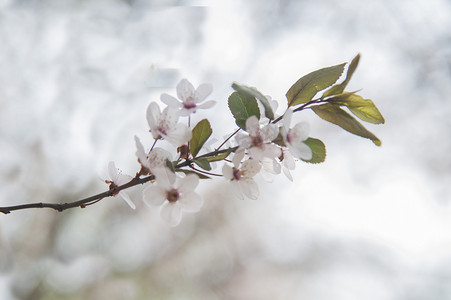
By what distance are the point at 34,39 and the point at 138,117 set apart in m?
0.47

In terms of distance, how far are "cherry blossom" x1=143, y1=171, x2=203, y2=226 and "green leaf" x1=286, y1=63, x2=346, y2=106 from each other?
126 mm

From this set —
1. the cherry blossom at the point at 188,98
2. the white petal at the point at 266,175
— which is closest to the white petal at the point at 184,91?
the cherry blossom at the point at 188,98

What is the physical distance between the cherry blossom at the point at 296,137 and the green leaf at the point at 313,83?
0.04 m

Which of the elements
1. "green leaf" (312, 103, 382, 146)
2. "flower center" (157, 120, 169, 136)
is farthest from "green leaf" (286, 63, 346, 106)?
"flower center" (157, 120, 169, 136)

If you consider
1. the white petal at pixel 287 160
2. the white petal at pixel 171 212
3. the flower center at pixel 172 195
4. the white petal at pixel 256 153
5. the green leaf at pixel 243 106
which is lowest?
the white petal at pixel 171 212

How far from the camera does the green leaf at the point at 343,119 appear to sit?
1.09ft

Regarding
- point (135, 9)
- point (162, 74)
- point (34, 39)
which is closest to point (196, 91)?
point (162, 74)

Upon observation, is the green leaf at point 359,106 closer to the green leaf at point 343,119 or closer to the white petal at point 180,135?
the green leaf at point 343,119

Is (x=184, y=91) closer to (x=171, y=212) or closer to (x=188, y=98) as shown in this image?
(x=188, y=98)

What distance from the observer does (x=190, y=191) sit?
1.07 ft

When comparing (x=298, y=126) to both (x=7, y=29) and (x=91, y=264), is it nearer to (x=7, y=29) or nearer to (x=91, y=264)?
(x=91, y=264)

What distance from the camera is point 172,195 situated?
33 centimetres

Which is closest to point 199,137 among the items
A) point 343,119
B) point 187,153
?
point 187,153

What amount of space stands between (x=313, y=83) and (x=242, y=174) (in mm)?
108
